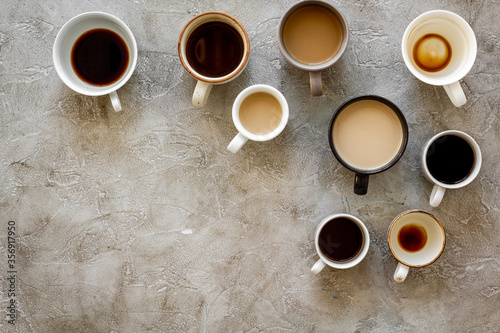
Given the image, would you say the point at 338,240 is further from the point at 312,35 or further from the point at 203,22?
the point at 203,22

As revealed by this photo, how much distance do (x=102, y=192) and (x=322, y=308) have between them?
796 millimetres

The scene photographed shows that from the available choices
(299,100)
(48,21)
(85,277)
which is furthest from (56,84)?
(299,100)

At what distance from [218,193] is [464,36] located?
861mm

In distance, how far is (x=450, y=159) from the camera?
3.63 ft

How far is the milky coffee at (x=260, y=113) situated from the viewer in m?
1.10

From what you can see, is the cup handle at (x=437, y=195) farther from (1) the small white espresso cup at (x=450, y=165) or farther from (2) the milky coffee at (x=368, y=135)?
(2) the milky coffee at (x=368, y=135)

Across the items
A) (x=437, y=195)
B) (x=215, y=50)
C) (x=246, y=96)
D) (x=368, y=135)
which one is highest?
(x=215, y=50)

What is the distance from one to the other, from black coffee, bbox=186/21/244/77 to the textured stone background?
2.6 inches

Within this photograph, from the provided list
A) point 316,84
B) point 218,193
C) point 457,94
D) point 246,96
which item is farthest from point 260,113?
point 457,94

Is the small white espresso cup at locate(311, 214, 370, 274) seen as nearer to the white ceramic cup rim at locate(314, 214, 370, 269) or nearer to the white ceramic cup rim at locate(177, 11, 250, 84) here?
the white ceramic cup rim at locate(314, 214, 370, 269)

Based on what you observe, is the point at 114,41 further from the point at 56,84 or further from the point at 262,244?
the point at 262,244

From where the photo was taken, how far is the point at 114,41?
112 centimetres

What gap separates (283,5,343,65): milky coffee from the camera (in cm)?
108

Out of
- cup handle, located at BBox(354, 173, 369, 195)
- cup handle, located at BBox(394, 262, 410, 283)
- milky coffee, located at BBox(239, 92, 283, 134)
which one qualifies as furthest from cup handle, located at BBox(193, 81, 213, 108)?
cup handle, located at BBox(394, 262, 410, 283)
